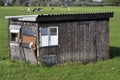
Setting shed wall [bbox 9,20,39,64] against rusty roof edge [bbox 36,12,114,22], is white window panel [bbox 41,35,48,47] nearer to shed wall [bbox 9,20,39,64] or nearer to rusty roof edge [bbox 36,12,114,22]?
shed wall [bbox 9,20,39,64]

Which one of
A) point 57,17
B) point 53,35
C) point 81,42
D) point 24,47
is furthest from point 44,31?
point 81,42

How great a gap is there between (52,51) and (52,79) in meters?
3.38

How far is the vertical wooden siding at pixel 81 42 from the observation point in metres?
19.0

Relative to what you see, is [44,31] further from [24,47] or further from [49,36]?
[24,47]

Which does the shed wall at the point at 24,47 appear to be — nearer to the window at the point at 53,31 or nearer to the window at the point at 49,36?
the window at the point at 49,36

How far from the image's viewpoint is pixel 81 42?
1988 centimetres

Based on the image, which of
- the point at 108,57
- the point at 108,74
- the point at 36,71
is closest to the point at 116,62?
the point at 108,57

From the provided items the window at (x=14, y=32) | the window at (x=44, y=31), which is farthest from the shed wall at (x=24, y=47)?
the window at (x=44, y=31)

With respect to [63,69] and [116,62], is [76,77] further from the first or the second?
[116,62]

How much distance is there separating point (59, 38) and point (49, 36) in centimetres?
67

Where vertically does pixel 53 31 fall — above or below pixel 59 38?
above

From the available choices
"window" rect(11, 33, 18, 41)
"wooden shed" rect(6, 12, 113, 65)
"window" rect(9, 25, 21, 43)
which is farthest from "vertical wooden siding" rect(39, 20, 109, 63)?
"window" rect(11, 33, 18, 41)

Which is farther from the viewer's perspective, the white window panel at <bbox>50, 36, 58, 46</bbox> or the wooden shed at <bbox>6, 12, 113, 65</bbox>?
the white window panel at <bbox>50, 36, 58, 46</bbox>

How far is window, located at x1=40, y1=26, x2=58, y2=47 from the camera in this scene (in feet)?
59.9
